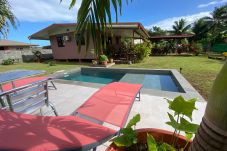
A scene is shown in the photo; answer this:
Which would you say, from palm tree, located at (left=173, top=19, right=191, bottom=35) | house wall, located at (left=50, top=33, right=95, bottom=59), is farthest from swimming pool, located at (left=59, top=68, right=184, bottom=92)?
palm tree, located at (left=173, top=19, right=191, bottom=35)

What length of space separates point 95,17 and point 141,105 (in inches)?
132

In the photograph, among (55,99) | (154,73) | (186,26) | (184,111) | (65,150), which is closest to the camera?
(65,150)

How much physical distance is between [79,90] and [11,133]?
429 cm

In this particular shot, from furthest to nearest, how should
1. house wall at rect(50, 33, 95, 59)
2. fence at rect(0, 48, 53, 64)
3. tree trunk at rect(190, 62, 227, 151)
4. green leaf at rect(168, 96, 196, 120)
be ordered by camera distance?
fence at rect(0, 48, 53, 64)
house wall at rect(50, 33, 95, 59)
green leaf at rect(168, 96, 196, 120)
tree trunk at rect(190, 62, 227, 151)

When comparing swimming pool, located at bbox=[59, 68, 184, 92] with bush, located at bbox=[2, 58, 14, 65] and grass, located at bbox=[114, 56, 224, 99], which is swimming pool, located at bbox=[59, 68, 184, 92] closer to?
grass, located at bbox=[114, 56, 224, 99]

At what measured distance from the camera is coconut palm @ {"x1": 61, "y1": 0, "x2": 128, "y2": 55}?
3.66ft

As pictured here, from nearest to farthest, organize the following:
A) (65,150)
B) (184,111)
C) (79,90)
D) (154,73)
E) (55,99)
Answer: (65,150)
(184,111)
(55,99)
(79,90)
(154,73)

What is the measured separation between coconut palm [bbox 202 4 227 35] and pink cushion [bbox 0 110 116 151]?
36886mm

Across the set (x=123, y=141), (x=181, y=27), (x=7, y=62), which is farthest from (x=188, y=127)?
(x=181, y=27)

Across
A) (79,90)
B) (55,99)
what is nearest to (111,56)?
(79,90)

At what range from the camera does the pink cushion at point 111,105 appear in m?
2.51

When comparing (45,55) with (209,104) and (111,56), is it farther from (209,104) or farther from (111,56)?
(209,104)

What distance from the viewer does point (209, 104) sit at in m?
0.81

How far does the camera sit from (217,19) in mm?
30984
